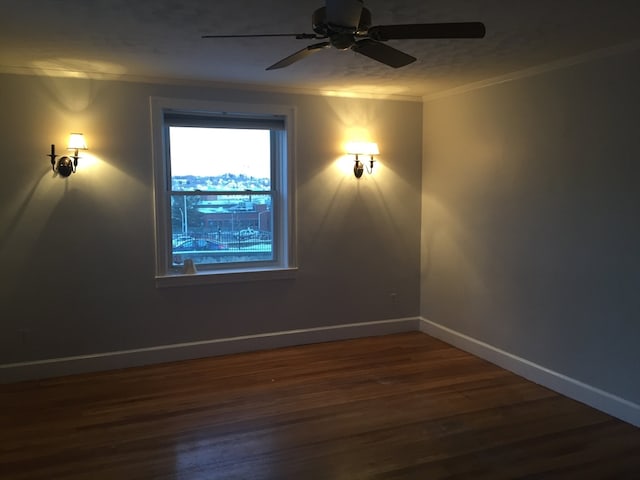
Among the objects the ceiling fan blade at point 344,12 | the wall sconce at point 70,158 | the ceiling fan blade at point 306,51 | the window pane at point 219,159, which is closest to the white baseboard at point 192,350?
the window pane at point 219,159

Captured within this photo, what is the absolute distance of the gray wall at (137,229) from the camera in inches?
152

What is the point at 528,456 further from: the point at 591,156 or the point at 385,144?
the point at 385,144

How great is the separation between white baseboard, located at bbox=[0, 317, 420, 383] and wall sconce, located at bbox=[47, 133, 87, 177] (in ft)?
4.90

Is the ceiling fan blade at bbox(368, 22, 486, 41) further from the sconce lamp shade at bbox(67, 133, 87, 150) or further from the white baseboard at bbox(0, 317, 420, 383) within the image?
the white baseboard at bbox(0, 317, 420, 383)

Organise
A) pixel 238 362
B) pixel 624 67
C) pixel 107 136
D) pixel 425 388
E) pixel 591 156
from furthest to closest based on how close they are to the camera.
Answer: pixel 238 362, pixel 107 136, pixel 425 388, pixel 591 156, pixel 624 67

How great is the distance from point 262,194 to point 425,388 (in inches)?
88.5

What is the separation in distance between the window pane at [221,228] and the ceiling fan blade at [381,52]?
2375mm

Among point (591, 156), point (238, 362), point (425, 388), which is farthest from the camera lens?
point (238, 362)

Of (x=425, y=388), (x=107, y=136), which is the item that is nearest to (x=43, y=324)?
(x=107, y=136)

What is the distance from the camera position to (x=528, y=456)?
9.27ft

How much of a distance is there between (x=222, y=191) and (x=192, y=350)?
1.44 metres

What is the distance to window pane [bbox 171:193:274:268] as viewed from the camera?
14.8 feet

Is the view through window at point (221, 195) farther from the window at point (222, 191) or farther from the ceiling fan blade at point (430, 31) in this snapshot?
the ceiling fan blade at point (430, 31)

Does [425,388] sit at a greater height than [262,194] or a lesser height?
lesser
